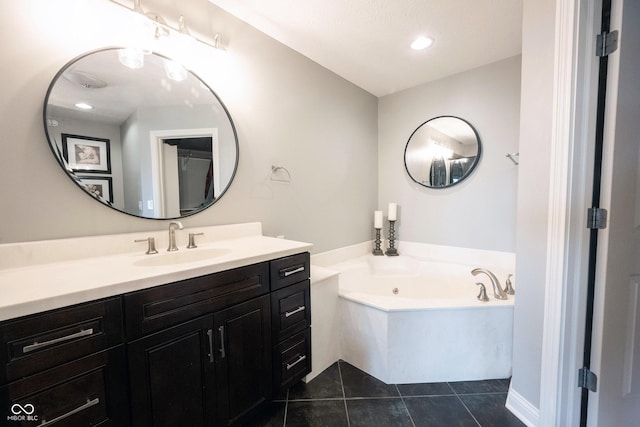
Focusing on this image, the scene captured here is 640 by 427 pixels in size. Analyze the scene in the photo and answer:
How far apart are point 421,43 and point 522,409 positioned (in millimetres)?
2472

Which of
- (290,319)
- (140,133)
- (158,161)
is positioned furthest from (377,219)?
(140,133)

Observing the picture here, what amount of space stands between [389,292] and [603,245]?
1742 millimetres

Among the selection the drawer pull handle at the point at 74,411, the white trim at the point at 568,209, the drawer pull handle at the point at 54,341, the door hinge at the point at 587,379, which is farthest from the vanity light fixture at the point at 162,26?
the door hinge at the point at 587,379

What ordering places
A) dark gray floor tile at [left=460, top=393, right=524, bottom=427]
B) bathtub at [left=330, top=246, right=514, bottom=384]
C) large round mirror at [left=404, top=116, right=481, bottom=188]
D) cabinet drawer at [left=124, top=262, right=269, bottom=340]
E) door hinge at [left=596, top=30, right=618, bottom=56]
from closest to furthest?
cabinet drawer at [left=124, top=262, right=269, bottom=340]
door hinge at [left=596, top=30, right=618, bottom=56]
dark gray floor tile at [left=460, top=393, right=524, bottom=427]
bathtub at [left=330, top=246, right=514, bottom=384]
large round mirror at [left=404, top=116, right=481, bottom=188]

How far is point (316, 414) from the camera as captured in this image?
4.68 ft

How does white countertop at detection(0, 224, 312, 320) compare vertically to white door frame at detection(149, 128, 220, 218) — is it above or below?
below

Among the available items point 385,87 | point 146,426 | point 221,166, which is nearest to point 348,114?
point 385,87

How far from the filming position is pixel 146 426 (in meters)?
0.93

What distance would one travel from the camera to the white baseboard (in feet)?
4.27

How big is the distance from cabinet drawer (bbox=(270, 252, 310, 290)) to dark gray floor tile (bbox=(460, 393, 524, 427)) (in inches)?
47.8

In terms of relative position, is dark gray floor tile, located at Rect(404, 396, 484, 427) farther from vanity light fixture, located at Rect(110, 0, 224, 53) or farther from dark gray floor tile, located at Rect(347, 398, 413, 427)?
vanity light fixture, located at Rect(110, 0, 224, 53)

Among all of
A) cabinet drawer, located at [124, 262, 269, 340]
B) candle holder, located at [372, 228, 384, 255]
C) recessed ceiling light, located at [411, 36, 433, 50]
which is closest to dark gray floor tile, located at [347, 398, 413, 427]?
cabinet drawer, located at [124, 262, 269, 340]

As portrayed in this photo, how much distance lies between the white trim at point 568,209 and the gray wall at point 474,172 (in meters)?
1.23

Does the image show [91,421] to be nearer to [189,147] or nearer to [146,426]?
[146,426]
